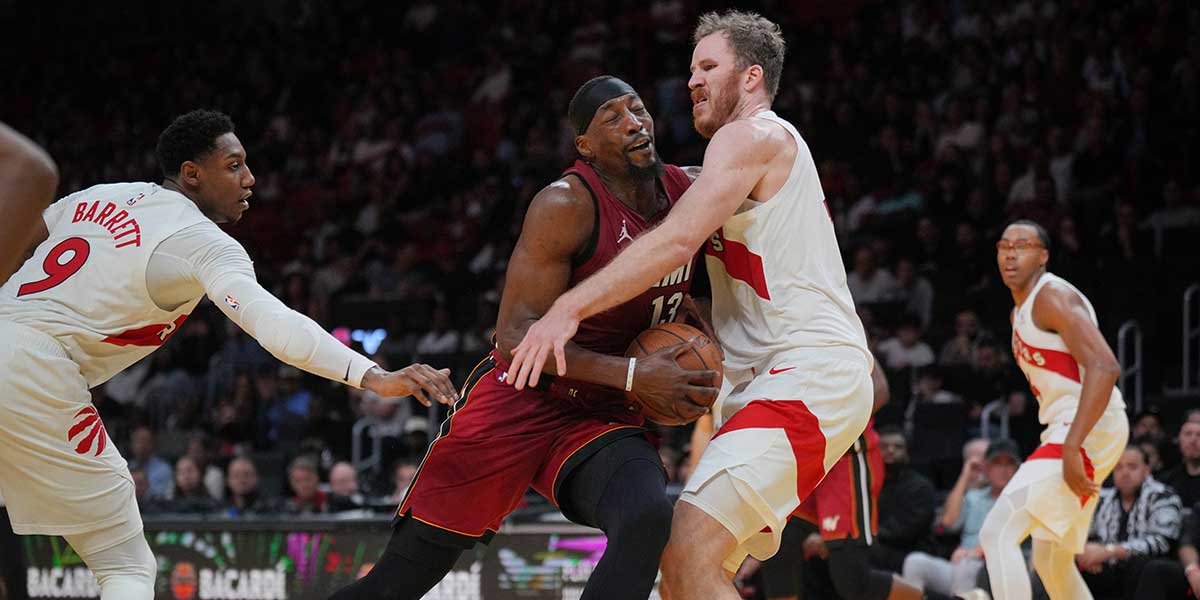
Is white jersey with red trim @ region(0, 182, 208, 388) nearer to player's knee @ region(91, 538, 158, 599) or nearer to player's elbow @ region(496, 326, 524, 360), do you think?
player's knee @ region(91, 538, 158, 599)

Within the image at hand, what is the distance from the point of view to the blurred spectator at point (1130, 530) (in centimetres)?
792

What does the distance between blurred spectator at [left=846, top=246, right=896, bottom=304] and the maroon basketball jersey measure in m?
7.39

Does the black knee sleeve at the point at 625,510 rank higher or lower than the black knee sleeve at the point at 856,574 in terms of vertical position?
higher

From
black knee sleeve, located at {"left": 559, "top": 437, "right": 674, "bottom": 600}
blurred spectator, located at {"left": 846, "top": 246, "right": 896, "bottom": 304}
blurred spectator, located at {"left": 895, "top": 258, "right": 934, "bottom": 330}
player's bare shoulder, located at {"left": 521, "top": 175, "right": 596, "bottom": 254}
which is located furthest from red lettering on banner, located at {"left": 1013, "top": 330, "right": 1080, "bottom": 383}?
blurred spectator, located at {"left": 846, "top": 246, "right": 896, "bottom": 304}

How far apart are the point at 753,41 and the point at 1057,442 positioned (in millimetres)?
3099

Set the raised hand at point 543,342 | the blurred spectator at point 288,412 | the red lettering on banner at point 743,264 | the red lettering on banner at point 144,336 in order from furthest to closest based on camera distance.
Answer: the blurred spectator at point 288,412 < the red lettering on banner at point 144,336 < the red lettering on banner at point 743,264 < the raised hand at point 543,342

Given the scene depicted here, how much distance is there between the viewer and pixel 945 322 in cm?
1138

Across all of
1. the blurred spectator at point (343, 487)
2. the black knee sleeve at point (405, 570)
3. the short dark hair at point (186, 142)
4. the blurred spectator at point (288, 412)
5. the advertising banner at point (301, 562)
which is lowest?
the advertising banner at point (301, 562)

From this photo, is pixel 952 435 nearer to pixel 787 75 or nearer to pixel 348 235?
pixel 787 75

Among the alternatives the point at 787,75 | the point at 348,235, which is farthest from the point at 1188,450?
the point at 348,235

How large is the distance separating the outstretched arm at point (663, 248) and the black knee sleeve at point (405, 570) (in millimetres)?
847

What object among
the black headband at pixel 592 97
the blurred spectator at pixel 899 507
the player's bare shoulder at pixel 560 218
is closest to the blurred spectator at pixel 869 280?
the blurred spectator at pixel 899 507

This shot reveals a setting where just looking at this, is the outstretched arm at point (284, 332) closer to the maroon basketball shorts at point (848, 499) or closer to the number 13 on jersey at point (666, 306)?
the number 13 on jersey at point (666, 306)

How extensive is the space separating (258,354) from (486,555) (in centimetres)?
613
